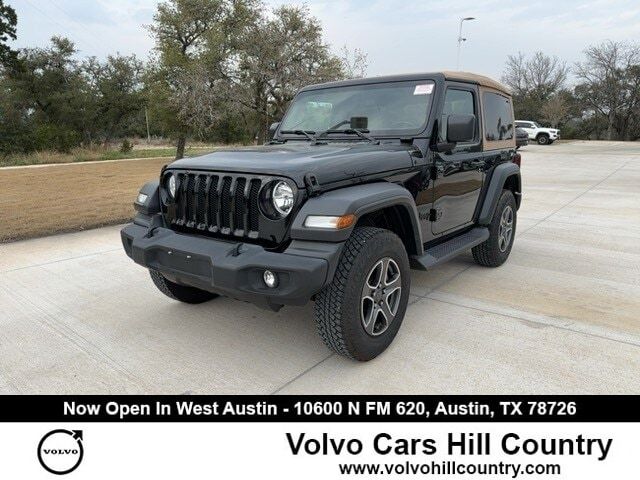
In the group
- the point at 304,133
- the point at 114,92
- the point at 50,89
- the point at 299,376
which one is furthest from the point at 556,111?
the point at 299,376

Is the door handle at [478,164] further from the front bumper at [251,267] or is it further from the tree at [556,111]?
the tree at [556,111]

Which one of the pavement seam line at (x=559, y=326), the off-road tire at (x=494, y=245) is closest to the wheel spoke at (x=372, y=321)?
the pavement seam line at (x=559, y=326)

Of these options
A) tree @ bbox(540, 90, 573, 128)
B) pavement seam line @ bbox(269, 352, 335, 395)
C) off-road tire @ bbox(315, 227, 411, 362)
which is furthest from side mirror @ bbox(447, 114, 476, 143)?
tree @ bbox(540, 90, 573, 128)

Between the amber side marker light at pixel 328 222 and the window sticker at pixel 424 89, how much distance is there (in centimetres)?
160

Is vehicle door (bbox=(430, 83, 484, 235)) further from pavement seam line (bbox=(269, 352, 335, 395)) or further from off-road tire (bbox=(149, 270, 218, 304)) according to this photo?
off-road tire (bbox=(149, 270, 218, 304))

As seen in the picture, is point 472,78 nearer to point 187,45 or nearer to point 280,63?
point 280,63

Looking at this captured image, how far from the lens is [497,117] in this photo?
4645mm

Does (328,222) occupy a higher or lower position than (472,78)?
lower

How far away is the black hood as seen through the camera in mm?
2641

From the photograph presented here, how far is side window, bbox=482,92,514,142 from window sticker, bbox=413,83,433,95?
97 centimetres

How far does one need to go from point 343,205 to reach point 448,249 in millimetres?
1540

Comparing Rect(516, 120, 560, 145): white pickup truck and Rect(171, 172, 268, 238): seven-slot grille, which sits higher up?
Rect(516, 120, 560, 145): white pickup truck

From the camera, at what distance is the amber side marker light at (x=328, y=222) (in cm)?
246

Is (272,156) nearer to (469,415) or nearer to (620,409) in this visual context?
(469,415)
